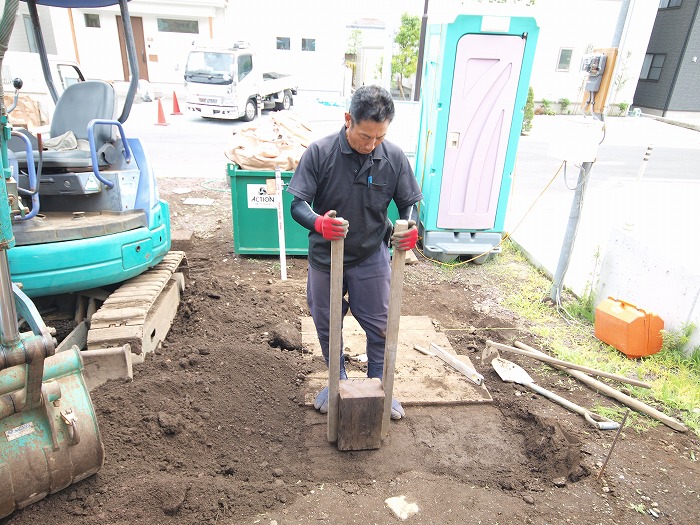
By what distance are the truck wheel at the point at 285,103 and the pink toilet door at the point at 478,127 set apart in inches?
506

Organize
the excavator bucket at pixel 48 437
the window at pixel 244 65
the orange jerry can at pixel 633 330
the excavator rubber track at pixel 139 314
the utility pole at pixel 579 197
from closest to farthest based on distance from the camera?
the excavator bucket at pixel 48 437 < the excavator rubber track at pixel 139 314 < the orange jerry can at pixel 633 330 < the utility pole at pixel 579 197 < the window at pixel 244 65

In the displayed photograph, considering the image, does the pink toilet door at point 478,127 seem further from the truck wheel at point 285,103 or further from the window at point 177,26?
the window at point 177,26

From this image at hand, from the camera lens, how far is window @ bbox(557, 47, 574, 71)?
21438 mm

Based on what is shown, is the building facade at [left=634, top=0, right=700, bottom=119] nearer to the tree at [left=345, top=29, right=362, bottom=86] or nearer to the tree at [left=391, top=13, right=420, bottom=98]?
the tree at [left=391, top=13, right=420, bottom=98]

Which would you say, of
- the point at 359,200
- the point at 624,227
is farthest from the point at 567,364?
the point at 359,200

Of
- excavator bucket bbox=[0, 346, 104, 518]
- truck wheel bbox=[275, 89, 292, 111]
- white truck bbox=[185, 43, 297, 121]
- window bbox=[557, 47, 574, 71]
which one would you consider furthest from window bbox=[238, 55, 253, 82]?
window bbox=[557, 47, 574, 71]

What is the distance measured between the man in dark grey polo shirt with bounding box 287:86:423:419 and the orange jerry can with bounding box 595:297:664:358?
219 centimetres

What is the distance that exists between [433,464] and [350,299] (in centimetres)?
105

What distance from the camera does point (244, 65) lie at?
1490 cm

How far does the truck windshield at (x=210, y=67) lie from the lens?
1446 centimetres

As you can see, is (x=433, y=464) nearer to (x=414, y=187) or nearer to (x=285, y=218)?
(x=414, y=187)

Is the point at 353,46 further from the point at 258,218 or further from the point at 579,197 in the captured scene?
the point at 579,197

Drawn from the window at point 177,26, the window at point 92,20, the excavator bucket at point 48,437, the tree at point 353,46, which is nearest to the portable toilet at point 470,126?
the excavator bucket at point 48,437

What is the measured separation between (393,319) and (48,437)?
1.69 meters
